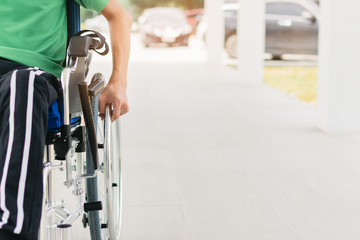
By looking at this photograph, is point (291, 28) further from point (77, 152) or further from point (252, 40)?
point (77, 152)

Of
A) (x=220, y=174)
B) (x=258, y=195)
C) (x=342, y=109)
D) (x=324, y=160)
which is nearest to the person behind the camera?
(x=258, y=195)

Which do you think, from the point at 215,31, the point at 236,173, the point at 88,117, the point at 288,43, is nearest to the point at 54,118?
the point at 88,117

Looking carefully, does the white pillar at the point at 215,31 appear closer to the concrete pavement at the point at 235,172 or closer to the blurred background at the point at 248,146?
the blurred background at the point at 248,146

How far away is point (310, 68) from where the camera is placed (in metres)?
12.1

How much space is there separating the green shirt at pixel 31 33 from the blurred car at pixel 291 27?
10916mm

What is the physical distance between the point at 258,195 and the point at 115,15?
1695 millimetres

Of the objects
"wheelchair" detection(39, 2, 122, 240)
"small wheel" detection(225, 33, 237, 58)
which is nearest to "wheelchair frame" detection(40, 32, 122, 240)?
"wheelchair" detection(39, 2, 122, 240)

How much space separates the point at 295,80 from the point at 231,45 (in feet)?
12.3

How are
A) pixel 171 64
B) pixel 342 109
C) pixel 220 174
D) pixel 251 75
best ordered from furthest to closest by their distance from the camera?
pixel 171 64, pixel 251 75, pixel 342 109, pixel 220 174

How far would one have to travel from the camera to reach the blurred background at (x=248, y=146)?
342 cm

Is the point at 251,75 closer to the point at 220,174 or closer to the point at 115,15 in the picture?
the point at 220,174

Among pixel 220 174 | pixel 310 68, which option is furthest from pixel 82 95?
pixel 310 68

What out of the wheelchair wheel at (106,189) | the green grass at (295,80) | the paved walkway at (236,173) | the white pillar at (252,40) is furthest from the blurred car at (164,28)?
the wheelchair wheel at (106,189)

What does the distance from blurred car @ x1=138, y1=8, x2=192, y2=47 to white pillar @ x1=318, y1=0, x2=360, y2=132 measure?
40.3 feet
